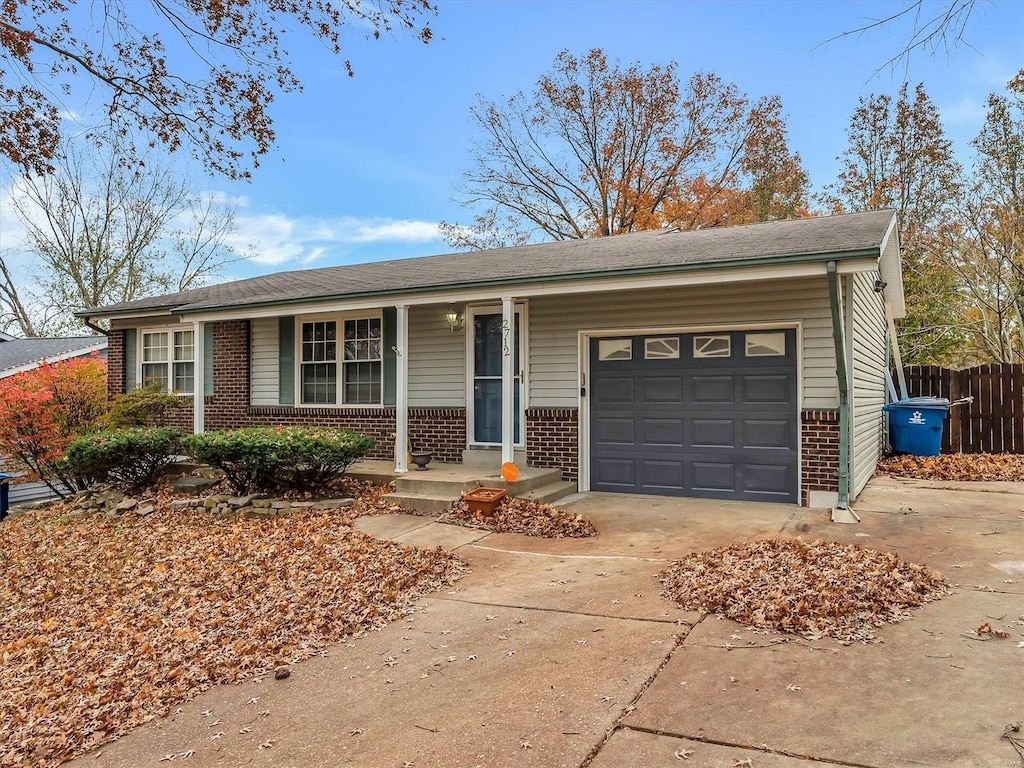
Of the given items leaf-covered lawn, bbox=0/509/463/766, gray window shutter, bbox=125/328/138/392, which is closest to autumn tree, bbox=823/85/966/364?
leaf-covered lawn, bbox=0/509/463/766

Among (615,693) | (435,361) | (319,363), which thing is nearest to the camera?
(615,693)

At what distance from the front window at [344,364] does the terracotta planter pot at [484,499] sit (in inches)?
144

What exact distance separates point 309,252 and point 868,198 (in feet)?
74.2

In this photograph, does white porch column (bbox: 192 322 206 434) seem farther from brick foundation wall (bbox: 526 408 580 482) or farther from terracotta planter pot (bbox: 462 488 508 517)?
terracotta planter pot (bbox: 462 488 508 517)

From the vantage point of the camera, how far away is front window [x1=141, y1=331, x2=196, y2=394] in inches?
500

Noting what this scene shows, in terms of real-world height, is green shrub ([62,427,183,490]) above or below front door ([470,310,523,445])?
below

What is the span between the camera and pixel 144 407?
39.5ft

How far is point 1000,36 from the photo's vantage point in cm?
394

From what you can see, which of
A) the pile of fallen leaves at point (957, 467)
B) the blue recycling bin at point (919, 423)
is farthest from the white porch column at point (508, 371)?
the blue recycling bin at point (919, 423)

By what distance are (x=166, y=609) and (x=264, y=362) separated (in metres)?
7.33

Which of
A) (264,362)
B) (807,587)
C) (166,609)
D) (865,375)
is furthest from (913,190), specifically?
(166,609)

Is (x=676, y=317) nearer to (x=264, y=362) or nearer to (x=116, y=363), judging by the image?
(x=264, y=362)

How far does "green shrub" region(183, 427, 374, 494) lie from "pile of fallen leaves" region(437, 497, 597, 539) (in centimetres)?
176

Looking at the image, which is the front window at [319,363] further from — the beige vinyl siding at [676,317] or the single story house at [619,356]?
the beige vinyl siding at [676,317]
